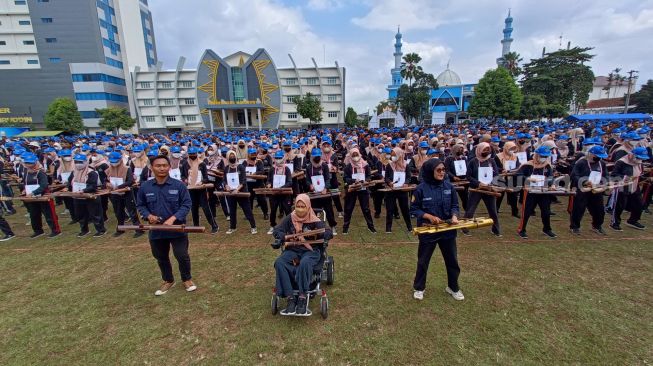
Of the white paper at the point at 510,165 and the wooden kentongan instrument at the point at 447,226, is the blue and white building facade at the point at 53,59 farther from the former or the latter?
the wooden kentongan instrument at the point at 447,226

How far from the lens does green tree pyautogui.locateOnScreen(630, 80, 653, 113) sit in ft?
177

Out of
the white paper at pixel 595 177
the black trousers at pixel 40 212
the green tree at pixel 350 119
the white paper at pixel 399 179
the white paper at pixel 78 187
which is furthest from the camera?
the green tree at pixel 350 119

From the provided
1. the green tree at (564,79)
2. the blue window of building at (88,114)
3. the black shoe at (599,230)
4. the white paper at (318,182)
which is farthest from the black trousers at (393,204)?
the blue window of building at (88,114)

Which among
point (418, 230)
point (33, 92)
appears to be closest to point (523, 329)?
point (418, 230)

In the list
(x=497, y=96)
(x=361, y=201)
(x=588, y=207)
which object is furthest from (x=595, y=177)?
(x=497, y=96)

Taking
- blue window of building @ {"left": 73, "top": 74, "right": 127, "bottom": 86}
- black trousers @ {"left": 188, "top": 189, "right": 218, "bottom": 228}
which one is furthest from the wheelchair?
blue window of building @ {"left": 73, "top": 74, "right": 127, "bottom": 86}

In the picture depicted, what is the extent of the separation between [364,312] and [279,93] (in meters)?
61.9

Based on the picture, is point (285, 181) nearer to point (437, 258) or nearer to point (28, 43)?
point (437, 258)

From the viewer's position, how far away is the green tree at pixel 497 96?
43.8 meters

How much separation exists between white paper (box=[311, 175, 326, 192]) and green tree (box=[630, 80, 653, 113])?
77121 mm

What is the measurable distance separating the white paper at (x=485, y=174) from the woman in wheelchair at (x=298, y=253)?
14.3 ft

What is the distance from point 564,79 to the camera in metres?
46.5

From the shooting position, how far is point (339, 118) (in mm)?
65438

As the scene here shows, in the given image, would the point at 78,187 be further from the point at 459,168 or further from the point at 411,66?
the point at 411,66
